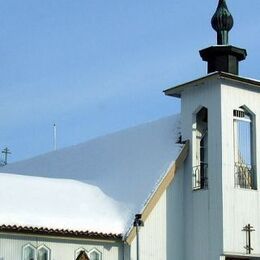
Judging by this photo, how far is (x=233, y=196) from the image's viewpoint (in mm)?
23906

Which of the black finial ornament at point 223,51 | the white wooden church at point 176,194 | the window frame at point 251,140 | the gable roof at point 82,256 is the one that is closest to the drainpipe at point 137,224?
the white wooden church at point 176,194

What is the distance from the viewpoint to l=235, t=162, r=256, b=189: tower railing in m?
24.5

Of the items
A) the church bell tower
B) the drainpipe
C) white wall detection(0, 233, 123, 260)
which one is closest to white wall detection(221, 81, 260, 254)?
the church bell tower

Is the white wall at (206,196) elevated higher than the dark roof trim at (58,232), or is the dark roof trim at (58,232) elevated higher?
the white wall at (206,196)

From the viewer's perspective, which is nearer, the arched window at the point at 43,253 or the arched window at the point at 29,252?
the arched window at the point at 29,252

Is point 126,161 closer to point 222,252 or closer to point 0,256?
point 222,252

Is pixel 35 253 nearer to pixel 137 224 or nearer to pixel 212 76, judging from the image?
pixel 137 224

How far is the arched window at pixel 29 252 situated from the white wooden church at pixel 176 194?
3 cm

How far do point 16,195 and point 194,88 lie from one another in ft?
20.0

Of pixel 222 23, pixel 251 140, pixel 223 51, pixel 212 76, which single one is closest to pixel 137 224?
pixel 251 140

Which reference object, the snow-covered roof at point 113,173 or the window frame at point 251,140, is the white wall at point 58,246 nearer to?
the snow-covered roof at point 113,173

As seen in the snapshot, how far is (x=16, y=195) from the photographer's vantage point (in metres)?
23.1

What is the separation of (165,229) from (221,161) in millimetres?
2447

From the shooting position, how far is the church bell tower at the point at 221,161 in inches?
Result: 936
